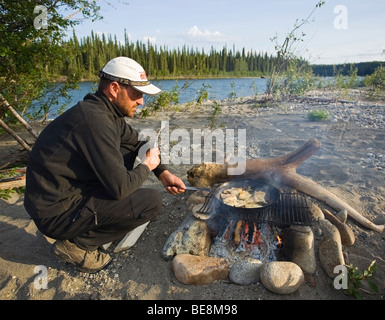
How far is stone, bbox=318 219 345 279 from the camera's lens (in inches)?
90.6

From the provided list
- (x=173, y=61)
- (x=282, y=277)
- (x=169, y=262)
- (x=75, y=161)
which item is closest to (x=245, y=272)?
(x=282, y=277)

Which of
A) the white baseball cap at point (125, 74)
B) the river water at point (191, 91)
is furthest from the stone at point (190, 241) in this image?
the river water at point (191, 91)

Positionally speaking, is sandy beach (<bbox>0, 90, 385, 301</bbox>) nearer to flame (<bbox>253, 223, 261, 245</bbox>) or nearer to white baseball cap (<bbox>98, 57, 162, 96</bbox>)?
flame (<bbox>253, 223, 261, 245</bbox>)

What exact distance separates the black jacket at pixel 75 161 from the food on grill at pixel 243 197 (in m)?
1.09

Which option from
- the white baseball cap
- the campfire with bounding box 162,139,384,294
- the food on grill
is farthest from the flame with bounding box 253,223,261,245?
the white baseball cap

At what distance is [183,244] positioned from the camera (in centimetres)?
259

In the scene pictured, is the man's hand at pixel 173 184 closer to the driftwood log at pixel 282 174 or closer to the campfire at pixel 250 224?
the campfire at pixel 250 224

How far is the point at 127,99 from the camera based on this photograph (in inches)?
95.7

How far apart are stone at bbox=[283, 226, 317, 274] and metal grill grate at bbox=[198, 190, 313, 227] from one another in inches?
3.2

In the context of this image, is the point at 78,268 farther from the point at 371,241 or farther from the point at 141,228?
the point at 371,241

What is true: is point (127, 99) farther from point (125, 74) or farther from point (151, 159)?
point (151, 159)

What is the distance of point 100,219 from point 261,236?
1.59m

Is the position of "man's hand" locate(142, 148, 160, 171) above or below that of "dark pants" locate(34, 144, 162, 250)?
above
